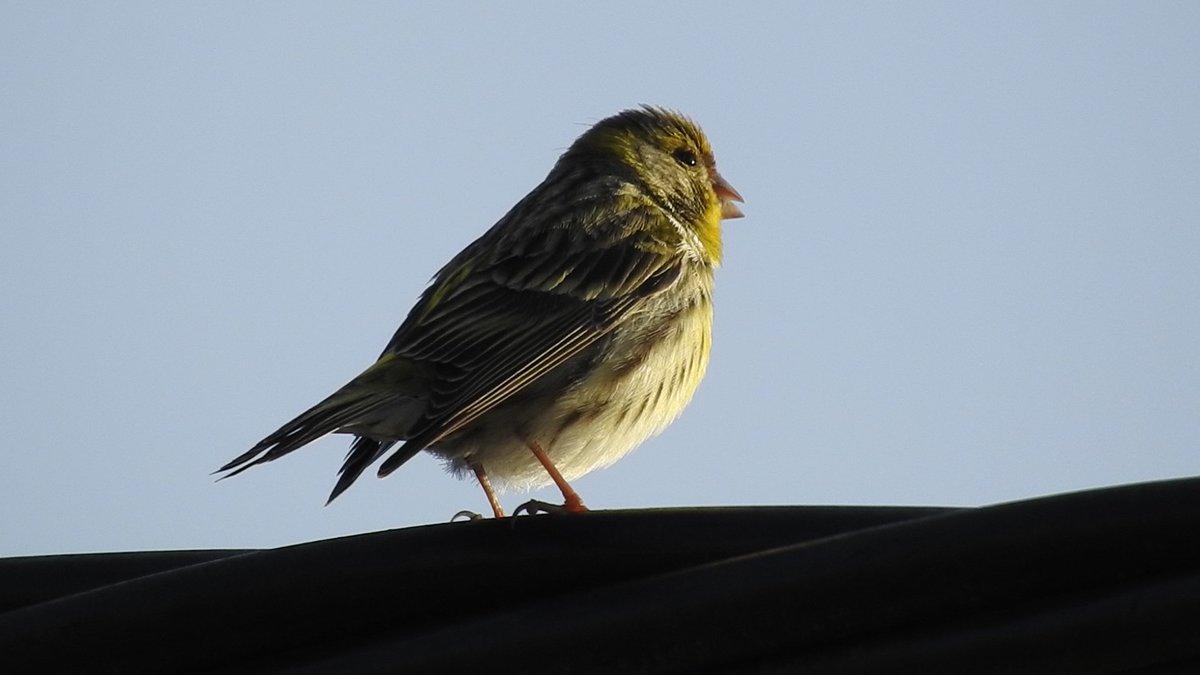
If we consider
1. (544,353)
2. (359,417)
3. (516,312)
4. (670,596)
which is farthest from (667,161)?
(670,596)

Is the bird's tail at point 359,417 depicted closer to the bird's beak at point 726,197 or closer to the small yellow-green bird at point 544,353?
the small yellow-green bird at point 544,353

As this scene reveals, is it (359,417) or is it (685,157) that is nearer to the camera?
(359,417)

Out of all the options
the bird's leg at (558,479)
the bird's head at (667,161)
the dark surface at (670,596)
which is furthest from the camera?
the bird's head at (667,161)

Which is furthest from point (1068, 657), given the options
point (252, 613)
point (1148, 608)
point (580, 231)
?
point (580, 231)

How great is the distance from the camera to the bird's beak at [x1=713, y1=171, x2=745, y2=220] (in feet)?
25.7

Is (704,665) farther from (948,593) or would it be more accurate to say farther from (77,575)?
(77,575)

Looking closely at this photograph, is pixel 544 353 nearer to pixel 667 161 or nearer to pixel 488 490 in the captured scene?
pixel 488 490

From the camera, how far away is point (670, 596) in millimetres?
2680

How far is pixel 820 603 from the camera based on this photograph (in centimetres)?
255

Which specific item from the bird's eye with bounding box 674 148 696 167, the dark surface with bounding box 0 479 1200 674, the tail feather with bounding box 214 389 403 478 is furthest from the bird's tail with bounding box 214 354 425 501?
the bird's eye with bounding box 674 148 696 167

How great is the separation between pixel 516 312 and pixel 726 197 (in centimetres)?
221

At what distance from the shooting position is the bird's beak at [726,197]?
7824mm

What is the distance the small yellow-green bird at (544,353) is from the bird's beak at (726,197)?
52cm

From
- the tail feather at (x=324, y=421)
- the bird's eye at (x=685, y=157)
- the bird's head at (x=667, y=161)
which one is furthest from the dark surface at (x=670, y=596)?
the bird's eye at (x=685, y=157)
